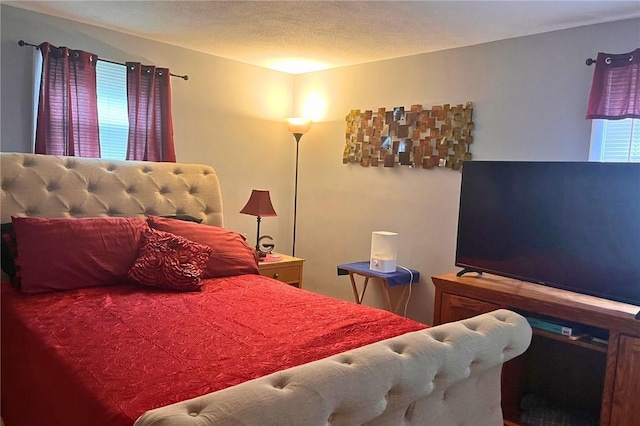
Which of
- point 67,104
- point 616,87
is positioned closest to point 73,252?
point 67,104

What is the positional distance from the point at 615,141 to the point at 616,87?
1.02 feet

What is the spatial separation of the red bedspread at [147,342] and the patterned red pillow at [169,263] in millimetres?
70

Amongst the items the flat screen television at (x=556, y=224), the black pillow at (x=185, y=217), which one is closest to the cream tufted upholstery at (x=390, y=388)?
the flat screen television at (x=556, y=224)

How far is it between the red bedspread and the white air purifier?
109 centimetres

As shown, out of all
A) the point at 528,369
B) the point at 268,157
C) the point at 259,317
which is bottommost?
the point at 528,369

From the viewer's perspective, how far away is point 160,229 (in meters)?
2.98

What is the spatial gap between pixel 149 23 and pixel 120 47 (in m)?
0.40

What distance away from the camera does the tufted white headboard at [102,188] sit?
284 centimetres

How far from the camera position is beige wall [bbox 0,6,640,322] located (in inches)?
121

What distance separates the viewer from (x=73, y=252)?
8.48 ft

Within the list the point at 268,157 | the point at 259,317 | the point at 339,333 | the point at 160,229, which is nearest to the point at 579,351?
the point at 339,333

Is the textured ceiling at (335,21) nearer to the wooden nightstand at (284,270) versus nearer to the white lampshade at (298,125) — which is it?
the white lampshade at (298,125)

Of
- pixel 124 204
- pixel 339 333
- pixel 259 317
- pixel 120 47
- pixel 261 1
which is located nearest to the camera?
pixel 339 333

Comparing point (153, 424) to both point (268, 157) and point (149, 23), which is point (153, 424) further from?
point (268, 157)
